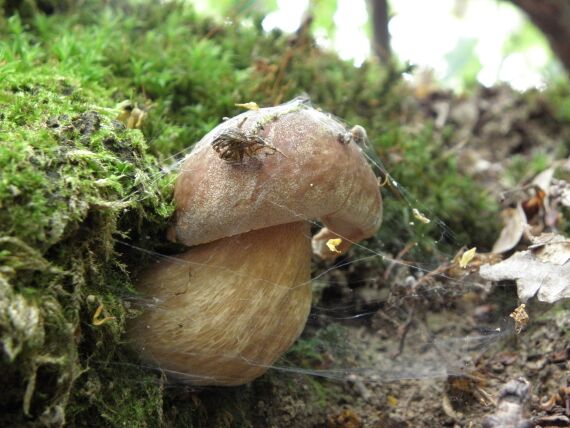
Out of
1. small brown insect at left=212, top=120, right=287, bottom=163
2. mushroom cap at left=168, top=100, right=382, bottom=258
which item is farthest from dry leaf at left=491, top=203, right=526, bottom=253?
small brown insect at left=212, top=120, right=287, bottom=163

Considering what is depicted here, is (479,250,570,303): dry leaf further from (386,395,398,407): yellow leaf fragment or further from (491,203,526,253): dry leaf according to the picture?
(386,395,398,407): yellow leaf fragment

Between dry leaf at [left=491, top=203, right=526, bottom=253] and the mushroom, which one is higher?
the mushroom

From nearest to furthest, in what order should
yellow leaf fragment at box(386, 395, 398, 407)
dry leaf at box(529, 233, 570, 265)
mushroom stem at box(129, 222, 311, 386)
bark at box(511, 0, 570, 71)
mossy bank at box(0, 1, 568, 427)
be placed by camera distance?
mossy bank at box(0, 1, 568, 427) → mushroom stem at box(129, 222, 311, 386) → dry leaf at box(529, 233, 570, 265) → yellow leaf fragment at box(386, 395, 398, 407) → bark at box(511, 0, 570, 71)

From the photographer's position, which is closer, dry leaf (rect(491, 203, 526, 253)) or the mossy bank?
the mossy bank

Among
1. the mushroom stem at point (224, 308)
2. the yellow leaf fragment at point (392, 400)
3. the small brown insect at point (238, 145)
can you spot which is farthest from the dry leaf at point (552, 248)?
the small brown insect at point (238, 145)

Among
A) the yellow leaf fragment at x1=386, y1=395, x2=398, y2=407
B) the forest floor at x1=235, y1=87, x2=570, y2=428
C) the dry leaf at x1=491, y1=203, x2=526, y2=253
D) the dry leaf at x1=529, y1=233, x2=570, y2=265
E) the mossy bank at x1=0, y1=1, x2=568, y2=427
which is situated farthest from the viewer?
the dry leaf at x1=491, y1=203, x2=526, y2=253

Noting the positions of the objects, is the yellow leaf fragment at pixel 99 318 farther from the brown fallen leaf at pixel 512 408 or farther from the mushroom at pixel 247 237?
the brown fallen leaf at pixel 512 408

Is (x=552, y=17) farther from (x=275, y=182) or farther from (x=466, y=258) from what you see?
(x=275, y=182)
